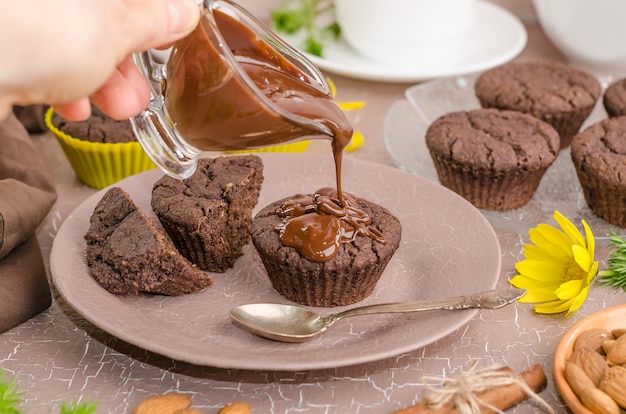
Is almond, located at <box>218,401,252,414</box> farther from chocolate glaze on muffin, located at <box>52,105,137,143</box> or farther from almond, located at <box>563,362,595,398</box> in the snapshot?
chocolate glaze on muffin, located at <box>52,105,137,143</box>

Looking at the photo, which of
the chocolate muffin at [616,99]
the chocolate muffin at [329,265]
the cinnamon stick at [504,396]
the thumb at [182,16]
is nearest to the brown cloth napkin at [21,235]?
the chocolate muffin at [329,265]

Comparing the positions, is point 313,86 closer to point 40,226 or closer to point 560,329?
point 560,329

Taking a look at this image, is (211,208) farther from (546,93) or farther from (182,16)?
(546,93)

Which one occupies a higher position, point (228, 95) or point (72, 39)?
point (72, 39)

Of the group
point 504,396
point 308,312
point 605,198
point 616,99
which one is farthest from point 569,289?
point 616,99

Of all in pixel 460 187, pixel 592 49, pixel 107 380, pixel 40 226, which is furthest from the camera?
pixel 592 49

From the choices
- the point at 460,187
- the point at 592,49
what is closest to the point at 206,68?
the point at 460,187

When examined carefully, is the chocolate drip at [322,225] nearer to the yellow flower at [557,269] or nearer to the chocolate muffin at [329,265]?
the chocolate muffin at [329,265]
